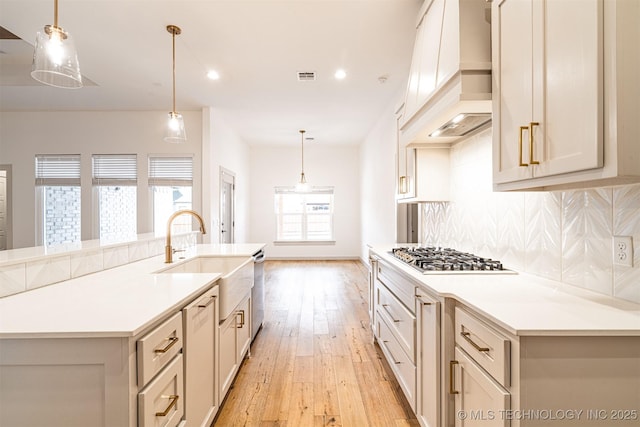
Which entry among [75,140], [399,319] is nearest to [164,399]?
[399,319]

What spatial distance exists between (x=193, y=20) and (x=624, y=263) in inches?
132

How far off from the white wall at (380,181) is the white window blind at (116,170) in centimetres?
434

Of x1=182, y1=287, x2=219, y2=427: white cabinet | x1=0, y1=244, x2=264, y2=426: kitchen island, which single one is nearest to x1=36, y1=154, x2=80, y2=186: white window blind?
x1=0, y1=244, x2=264, y2=426: kitchen island

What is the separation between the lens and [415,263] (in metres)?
1.98

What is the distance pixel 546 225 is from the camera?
165cm

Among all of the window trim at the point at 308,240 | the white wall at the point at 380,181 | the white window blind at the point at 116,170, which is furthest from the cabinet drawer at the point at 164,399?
the window trim at the point at 308,240

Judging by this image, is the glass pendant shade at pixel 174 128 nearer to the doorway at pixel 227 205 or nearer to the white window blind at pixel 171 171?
the white window blind at pixel 171 171

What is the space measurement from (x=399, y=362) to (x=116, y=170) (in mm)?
5576

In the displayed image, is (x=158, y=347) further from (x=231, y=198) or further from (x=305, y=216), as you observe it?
(x=305, y=216)

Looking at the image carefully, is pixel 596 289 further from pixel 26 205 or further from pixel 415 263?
pixel 26 205

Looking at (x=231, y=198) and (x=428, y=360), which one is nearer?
(x=428, y=360)

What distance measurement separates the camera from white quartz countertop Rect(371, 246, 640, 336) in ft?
3.26

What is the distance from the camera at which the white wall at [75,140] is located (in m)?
5.31

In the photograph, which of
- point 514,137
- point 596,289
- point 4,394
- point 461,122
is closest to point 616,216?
point 596,289
